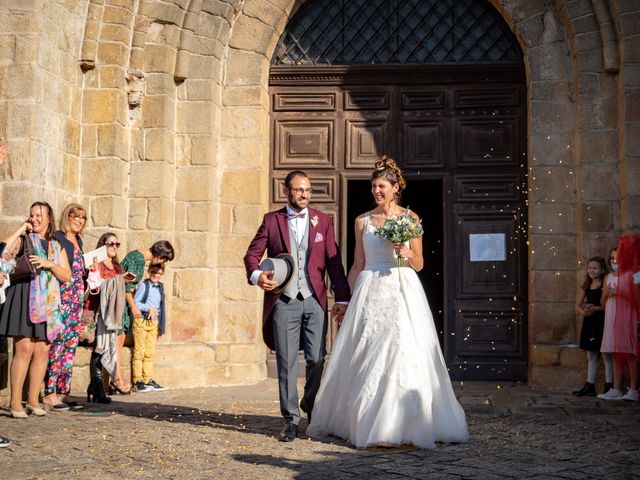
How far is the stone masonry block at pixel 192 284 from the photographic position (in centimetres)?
961

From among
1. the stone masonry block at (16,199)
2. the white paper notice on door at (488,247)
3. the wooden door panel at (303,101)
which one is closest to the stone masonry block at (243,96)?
the wooden door panel at (303,101)

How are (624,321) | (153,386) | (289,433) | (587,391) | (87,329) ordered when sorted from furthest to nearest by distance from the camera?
(153,386) → (587,391) → (624,321) → (87,329) → (289,433)

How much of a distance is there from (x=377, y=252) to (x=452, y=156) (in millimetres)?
4288

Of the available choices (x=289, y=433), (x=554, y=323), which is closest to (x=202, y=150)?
(x=554, y=323)

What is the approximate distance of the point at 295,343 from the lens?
6156 mm

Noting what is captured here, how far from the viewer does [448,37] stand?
10.3 m

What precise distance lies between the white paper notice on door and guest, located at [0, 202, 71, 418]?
4.78 metres

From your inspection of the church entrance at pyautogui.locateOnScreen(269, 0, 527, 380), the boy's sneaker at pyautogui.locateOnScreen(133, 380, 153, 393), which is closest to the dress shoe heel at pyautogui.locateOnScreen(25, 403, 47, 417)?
the boy's sneaker at pyautogui.locateOnScreen(133, 380, 153, 393)

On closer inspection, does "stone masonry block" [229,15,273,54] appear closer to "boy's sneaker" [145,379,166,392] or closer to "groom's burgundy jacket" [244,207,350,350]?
"boy's sneaker" [145,379,166,392]

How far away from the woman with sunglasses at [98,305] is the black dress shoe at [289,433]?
2632 mm

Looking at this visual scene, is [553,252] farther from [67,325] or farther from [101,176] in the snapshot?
[67,325]

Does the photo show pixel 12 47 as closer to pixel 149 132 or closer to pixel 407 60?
pixel 149 132

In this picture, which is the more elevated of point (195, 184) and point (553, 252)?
point (195, 184)

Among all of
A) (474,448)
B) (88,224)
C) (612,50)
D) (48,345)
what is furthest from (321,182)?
(474,448)
